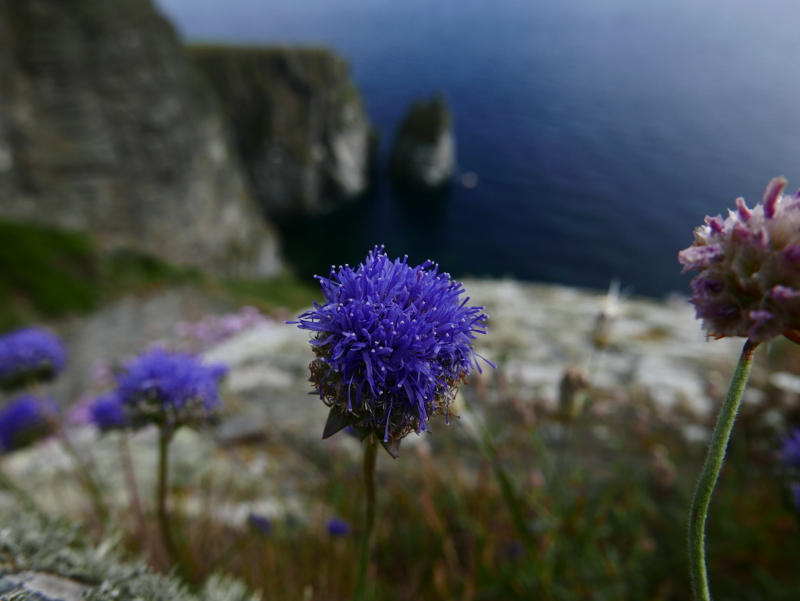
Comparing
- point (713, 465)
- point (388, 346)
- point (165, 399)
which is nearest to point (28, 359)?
point (165, 399)

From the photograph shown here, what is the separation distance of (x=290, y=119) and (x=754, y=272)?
44.9 metres

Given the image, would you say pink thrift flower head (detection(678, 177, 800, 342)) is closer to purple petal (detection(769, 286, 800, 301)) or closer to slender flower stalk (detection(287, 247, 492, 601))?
purple petal (detection(769, 286, 800, 301))

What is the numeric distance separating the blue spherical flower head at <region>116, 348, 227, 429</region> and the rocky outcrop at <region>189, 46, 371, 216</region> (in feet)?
136

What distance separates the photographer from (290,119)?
140 feet

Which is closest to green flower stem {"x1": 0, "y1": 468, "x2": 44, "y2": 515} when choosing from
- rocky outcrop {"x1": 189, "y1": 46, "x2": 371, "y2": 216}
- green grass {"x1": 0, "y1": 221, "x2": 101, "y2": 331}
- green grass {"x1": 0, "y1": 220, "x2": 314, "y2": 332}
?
green grass {"x1": 0, "y1": 220, "x2": 314, "y2": 332}

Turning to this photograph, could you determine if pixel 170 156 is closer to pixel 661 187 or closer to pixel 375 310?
pixel 375 310

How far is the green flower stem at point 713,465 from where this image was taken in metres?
1.08

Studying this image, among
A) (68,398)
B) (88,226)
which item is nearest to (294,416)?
(68,398)

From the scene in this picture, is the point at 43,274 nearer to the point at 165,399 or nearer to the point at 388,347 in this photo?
the point at 165,399

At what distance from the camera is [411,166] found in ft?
168

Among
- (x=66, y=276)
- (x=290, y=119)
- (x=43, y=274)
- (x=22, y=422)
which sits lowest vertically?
(x=290, y=119)

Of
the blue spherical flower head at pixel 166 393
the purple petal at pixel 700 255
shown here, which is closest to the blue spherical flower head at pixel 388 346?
the purple petal at pixel 700 255

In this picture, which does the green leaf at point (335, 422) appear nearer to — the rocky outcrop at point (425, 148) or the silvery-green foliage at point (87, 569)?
the silvery-green foliage at point (87, 569)

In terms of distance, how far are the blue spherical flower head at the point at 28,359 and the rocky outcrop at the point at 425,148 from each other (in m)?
48.7
